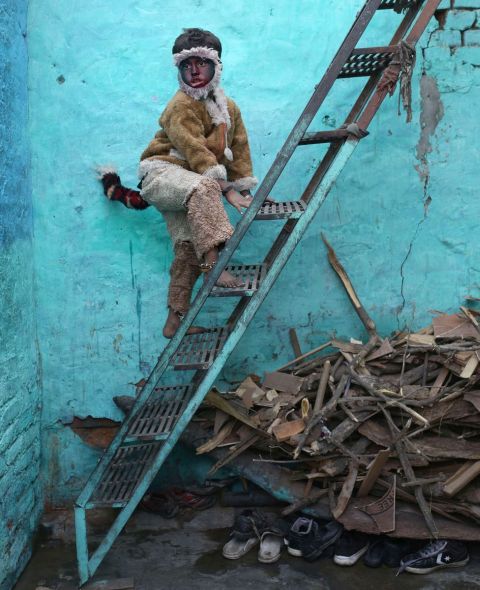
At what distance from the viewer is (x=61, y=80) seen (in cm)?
459

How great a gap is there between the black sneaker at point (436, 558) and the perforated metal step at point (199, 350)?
156cm

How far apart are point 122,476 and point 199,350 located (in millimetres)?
852

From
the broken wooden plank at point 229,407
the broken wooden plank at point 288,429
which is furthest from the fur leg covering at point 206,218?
the broken wooden plank at point 288,429

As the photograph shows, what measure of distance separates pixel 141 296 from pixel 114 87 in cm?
133

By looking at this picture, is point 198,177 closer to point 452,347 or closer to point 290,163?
point 290,163

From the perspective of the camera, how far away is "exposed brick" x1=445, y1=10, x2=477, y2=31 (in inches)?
183

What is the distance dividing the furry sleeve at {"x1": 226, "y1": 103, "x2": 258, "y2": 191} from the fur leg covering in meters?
0.43

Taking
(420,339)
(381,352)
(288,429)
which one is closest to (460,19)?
(420,339)

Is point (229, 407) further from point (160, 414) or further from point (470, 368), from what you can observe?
point (470, 368)

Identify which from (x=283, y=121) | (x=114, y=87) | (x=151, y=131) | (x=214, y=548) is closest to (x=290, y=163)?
(x=283, y=121)

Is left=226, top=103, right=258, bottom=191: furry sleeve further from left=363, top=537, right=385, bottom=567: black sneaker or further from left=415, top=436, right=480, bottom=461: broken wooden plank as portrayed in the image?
left=363, top=537, right=385, bottom=567: black sneaker

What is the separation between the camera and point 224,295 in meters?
3.80

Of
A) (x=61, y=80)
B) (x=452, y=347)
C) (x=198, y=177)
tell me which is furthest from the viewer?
(x=61, y=80)

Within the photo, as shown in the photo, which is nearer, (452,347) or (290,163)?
(452,347)
